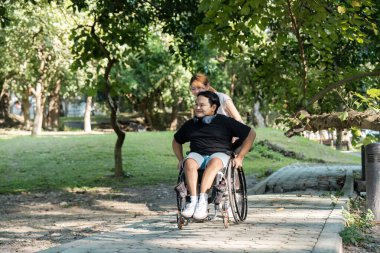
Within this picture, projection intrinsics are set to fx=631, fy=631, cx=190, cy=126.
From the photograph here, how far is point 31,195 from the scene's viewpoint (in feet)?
47.0

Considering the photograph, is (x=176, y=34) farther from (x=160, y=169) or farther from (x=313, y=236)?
(x=313, y=236)

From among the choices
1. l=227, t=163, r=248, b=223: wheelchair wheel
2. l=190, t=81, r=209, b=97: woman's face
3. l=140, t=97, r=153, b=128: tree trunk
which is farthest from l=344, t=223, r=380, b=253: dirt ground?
l=140, t=97, r=153, b=128: tree trunk

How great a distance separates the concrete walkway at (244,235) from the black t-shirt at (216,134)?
2.92 ft

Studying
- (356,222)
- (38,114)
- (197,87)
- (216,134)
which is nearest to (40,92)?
(38,114)

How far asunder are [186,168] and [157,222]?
52.9 inches

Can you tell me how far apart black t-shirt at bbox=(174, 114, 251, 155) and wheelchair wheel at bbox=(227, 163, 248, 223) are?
0.27 meters

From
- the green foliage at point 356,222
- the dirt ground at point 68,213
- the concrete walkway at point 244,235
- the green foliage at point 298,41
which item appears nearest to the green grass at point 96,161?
the dirt ground at point 68,213

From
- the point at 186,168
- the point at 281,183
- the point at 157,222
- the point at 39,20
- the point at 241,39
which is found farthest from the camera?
the point at 39,20

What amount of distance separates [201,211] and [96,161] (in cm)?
1539

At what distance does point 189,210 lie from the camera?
21.7 feet

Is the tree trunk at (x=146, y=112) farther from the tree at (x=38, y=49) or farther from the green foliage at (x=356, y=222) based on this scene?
the green foliage at (x=356, y=222)

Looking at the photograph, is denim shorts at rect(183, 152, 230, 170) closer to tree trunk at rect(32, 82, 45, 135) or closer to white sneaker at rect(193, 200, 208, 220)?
white sneaker at rect(193, 200, 208, 220)

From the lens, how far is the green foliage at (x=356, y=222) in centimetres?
683

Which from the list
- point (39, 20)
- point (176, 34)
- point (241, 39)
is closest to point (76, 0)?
point (176, 34)
